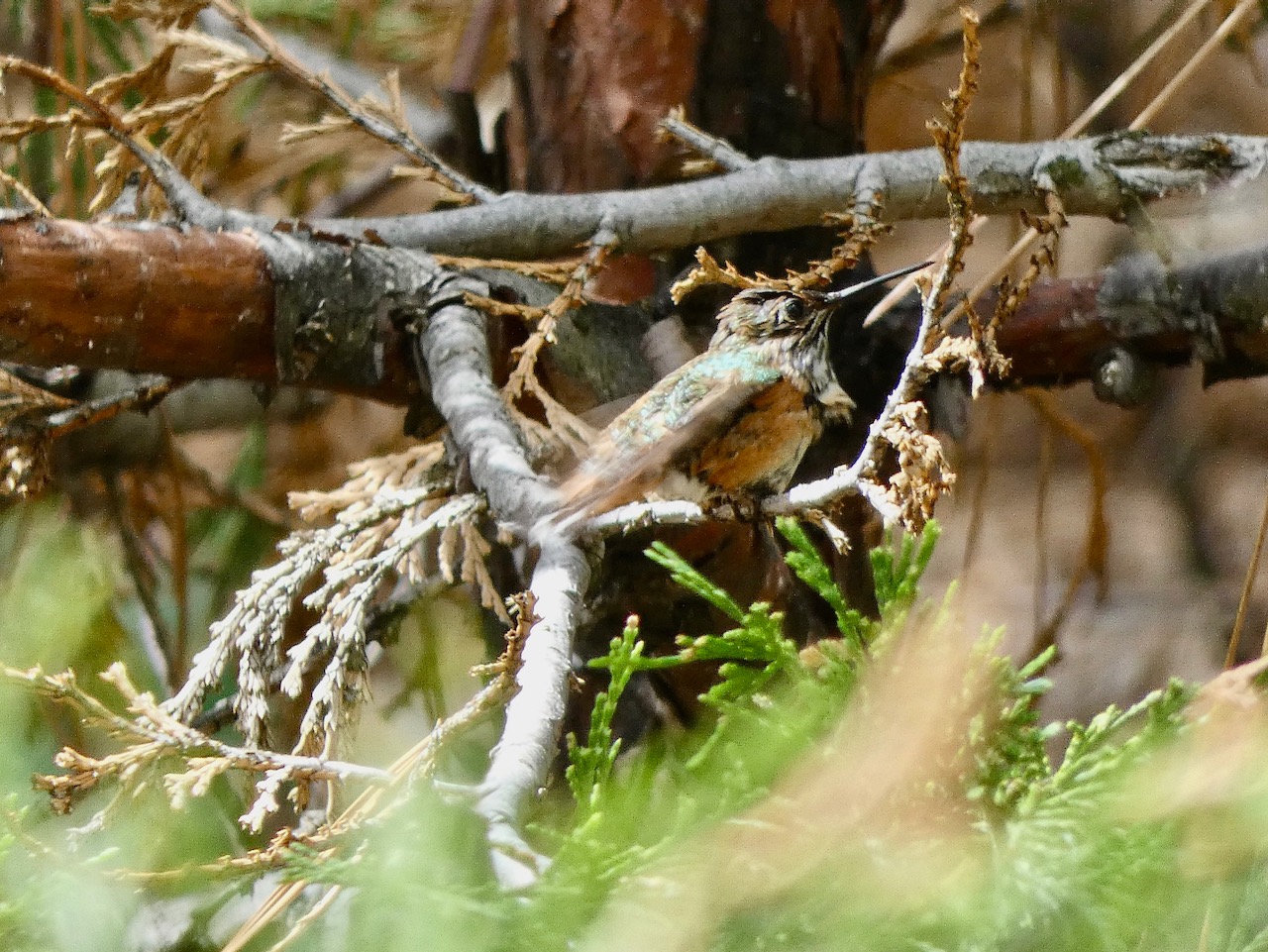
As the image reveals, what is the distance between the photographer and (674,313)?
2113 mm

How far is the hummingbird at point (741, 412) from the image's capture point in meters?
1.61

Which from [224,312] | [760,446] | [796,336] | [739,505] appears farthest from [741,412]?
[224,312]

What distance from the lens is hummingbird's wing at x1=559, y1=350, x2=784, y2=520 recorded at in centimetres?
142

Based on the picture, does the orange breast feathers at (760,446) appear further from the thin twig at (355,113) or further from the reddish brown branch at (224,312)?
the thin twig at (355,113)

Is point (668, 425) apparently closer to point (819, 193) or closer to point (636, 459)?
point (636, 459)

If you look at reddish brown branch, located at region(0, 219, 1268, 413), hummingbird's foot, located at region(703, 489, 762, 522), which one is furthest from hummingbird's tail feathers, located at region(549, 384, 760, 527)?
reddish brown branch, located at region(0, 219, 1268, 413)

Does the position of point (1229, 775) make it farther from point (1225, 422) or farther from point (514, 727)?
point (1225, 422)

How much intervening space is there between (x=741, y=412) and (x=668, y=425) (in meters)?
0.10

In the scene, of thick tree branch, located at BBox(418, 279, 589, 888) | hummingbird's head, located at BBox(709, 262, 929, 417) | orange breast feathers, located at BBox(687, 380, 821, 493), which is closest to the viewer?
thick tree branch, located at BBox(418, 279, 589, 888)

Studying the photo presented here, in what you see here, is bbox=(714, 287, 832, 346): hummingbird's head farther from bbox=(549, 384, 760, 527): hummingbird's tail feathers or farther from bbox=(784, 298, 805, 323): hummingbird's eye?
bbox=(549, 384, 760, 527): hummingbird's tail feathers

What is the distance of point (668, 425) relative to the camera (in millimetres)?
1662

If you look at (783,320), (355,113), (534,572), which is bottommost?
(534,572)

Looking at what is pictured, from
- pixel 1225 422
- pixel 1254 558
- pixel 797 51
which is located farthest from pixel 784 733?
pixel 1225 422

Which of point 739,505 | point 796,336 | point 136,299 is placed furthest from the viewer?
point 796,336
